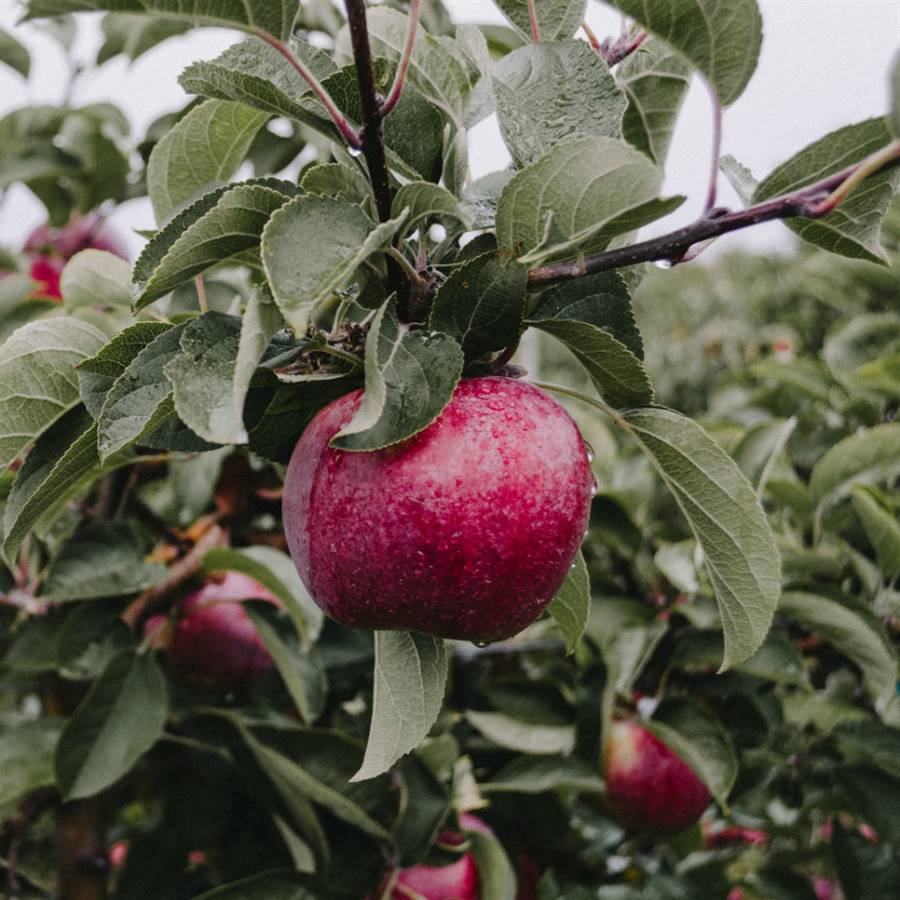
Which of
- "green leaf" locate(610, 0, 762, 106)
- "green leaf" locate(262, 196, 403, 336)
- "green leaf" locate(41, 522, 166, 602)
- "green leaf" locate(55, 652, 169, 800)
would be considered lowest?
"green leaf" locate(55, 652, 169, 800)

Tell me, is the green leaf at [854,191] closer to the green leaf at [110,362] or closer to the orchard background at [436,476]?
the orchard background at [436,476]

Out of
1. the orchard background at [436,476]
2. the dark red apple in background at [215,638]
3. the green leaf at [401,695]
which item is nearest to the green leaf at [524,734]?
the orchard background at [436,476]

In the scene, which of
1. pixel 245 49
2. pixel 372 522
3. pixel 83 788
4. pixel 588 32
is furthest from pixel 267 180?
pixel 83 788

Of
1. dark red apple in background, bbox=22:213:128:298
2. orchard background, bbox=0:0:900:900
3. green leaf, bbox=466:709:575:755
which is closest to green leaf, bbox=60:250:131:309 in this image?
orchard background, bbox=0:0:900:900

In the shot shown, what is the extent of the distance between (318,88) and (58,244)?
1.25m

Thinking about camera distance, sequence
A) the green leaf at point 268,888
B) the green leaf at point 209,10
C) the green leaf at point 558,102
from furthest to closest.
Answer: the green leaf at point 268,888 → the green leaf at point 558,102 → the green leaf at point 209,10

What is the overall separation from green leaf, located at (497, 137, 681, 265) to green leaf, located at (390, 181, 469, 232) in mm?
23

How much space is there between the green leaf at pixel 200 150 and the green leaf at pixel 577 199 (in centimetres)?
23

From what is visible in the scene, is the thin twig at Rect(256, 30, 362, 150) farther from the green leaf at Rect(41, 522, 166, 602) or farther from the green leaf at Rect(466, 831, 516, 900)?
the green leaf at Rect(466, 831, 516, 900)

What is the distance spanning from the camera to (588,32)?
65 cm

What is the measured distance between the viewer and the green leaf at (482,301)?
1.55 ft

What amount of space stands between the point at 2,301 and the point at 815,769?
1.19m

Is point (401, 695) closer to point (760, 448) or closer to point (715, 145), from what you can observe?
point (715, 145)

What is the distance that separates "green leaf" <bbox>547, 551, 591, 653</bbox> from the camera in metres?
0.60
